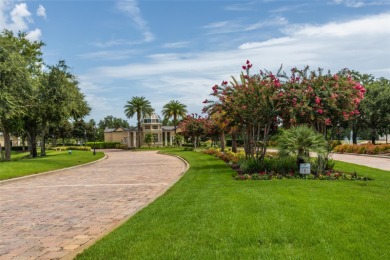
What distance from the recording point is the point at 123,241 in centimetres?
587

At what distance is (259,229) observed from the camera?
19.5 feet

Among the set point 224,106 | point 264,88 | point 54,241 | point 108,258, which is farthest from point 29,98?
point 108,258

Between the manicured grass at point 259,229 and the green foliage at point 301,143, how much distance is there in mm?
4564

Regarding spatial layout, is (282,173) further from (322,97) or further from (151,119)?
(151,119)

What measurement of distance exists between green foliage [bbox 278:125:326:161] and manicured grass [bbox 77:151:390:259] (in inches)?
180

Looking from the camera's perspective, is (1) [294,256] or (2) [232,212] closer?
(1) [294,256]

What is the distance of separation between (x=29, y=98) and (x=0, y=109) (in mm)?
5190

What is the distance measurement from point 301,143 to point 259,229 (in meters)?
8.39

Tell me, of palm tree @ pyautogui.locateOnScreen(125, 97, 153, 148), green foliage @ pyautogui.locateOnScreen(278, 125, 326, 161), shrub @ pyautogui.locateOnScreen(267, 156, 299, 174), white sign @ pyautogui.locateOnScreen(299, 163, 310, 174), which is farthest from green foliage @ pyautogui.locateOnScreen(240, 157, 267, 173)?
palm tree @ pyautogui.locateOnScreen(125, 97, 153, 148)

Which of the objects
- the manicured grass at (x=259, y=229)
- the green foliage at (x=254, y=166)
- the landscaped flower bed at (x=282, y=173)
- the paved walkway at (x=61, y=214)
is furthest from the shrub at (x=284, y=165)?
the manicured grass at (x=259, y=229)

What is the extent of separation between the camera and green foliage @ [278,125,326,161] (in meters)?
13.7

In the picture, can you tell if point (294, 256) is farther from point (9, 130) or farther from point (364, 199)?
point (9, 130)

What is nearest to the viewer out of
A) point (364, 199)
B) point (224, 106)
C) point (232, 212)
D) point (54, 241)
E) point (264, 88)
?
point (54, 241)

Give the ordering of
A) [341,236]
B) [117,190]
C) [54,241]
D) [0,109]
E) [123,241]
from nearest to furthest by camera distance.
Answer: [341,236], [123,241], [54,241], [117,190], [0,109]
